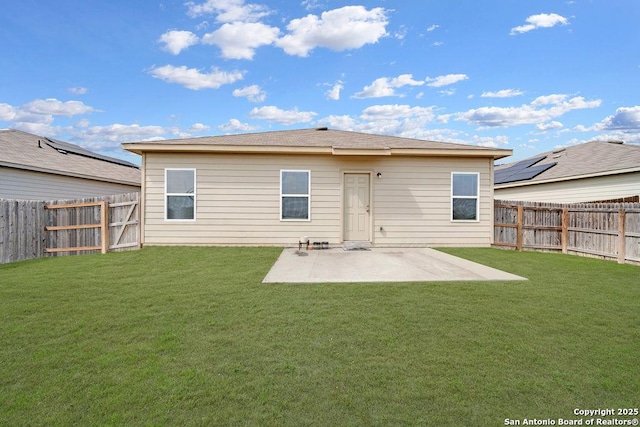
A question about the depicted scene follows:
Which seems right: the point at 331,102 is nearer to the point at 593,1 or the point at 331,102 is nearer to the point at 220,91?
the point at 220,91

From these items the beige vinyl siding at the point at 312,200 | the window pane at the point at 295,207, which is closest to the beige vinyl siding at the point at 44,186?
the beige vinyl siding at the point at 312,200

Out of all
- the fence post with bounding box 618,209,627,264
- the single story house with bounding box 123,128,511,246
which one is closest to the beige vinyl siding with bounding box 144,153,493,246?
the single story house with bounding box 123,128,511,246

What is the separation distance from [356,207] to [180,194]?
515cm

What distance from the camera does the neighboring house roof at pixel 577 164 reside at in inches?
487

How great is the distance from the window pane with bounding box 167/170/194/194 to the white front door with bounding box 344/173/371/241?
4.51 m

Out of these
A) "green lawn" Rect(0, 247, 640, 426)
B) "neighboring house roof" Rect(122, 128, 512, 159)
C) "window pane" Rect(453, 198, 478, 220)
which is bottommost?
"green lawn" Rect(0, 247, 640, 426)

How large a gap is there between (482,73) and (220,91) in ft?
39.6

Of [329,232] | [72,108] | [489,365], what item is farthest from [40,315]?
[72,108]

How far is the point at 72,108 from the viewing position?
78.9 feet

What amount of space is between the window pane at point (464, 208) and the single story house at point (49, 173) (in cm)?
1370

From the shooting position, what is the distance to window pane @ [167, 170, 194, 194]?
981cm

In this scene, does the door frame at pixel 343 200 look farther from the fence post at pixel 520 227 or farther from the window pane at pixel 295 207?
the fence post at pixel 520 227

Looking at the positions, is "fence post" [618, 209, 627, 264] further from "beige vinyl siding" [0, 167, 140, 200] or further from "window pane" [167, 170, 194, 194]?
"beige vinyl siding" [0, 167, 140, 200]

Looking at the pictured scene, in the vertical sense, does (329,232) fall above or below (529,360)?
above
